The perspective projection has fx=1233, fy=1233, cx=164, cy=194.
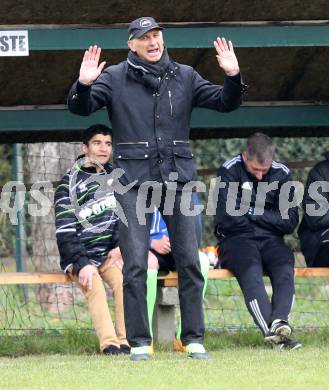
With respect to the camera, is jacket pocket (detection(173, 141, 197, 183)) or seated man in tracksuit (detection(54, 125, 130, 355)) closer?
jacket pocket (detection(173, 141, 197, 183))

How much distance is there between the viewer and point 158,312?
9.34 m

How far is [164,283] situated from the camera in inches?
358

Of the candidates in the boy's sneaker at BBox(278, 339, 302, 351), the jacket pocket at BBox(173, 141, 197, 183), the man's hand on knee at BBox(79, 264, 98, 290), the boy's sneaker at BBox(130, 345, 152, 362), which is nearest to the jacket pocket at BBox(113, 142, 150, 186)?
the jacket pocket at BBox(173, 141, 197, 183)

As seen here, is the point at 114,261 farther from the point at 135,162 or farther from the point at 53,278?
the point at 135,162

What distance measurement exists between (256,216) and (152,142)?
1815 mm

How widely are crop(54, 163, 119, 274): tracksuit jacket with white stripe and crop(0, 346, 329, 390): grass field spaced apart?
108 centimetres

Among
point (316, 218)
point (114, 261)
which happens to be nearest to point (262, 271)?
point (316, 218)

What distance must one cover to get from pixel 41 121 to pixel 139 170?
2.33 metres

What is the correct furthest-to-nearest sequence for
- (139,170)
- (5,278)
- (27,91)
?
(27,91) → (5,278) → (139,170)

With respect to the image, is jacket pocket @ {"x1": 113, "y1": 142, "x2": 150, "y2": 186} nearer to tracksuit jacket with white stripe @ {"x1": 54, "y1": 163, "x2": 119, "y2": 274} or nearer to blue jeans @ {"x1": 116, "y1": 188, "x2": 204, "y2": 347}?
blue jeans @ {"x1": 116, "y1": 188, "x2": 204, "y2": 347}

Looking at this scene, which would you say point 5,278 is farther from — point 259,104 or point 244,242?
point 259,104

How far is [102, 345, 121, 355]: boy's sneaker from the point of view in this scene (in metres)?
8.55

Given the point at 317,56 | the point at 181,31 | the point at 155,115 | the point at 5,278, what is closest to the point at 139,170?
the point at 155,115

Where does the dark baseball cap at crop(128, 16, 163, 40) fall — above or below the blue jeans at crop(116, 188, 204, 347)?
above
